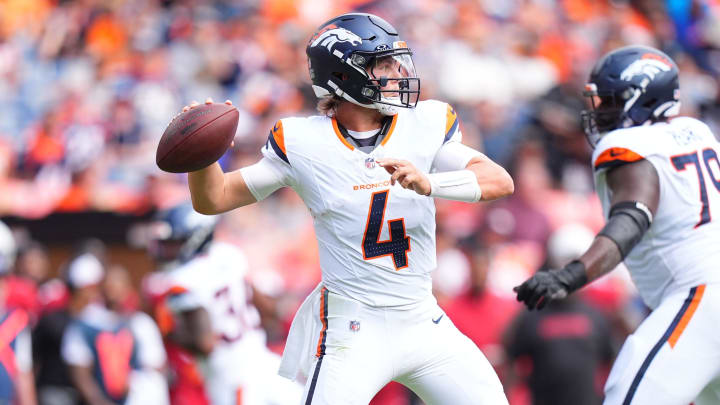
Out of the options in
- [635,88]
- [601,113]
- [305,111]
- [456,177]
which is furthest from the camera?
[305,111]

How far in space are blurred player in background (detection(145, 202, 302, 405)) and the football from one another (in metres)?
2.01

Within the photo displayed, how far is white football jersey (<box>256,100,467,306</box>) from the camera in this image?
3.96m

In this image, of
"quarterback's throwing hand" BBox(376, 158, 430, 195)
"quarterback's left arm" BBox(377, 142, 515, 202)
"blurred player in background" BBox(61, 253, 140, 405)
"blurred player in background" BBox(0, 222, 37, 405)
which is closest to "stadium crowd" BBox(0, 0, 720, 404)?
"blurred player in background" BBox(61, 253, 140, 405)

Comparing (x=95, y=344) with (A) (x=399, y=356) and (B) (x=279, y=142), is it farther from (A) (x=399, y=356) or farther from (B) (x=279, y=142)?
(A) (x=399, y=356)

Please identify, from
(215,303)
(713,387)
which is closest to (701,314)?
(713,387)

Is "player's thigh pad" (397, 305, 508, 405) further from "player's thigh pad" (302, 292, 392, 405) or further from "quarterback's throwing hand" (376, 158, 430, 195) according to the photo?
"quarterback's throwing hand" (376, 158, 430, 195)

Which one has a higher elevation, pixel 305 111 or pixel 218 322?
pixel 218 322

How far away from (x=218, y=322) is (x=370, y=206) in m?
2.17

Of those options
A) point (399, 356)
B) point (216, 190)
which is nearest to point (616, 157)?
point (399, 356)

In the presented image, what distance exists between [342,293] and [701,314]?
1.55 meters

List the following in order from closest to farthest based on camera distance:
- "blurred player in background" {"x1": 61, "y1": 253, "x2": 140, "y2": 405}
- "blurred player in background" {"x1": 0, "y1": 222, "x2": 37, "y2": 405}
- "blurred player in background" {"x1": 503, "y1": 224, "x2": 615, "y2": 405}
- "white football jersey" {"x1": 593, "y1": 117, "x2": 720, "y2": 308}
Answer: "white football jersey" {"x1": 593, "y1": 117, "x2": 720, "y2": 308}, "blurred player in background" {"x1": 0, "y1": 222, "x2": 37, "y2": 405}, "blurred player in background" {"x1": 503, "y1": 224, "x2": 615, "y2": 405}, "blurred player in background" {"x1": 61, "y1": 253, "x2": 140, "y2": 405}

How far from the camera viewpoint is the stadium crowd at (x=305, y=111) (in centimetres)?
753

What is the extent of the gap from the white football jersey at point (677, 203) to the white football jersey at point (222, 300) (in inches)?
93.0

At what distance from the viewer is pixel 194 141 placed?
3842mm
